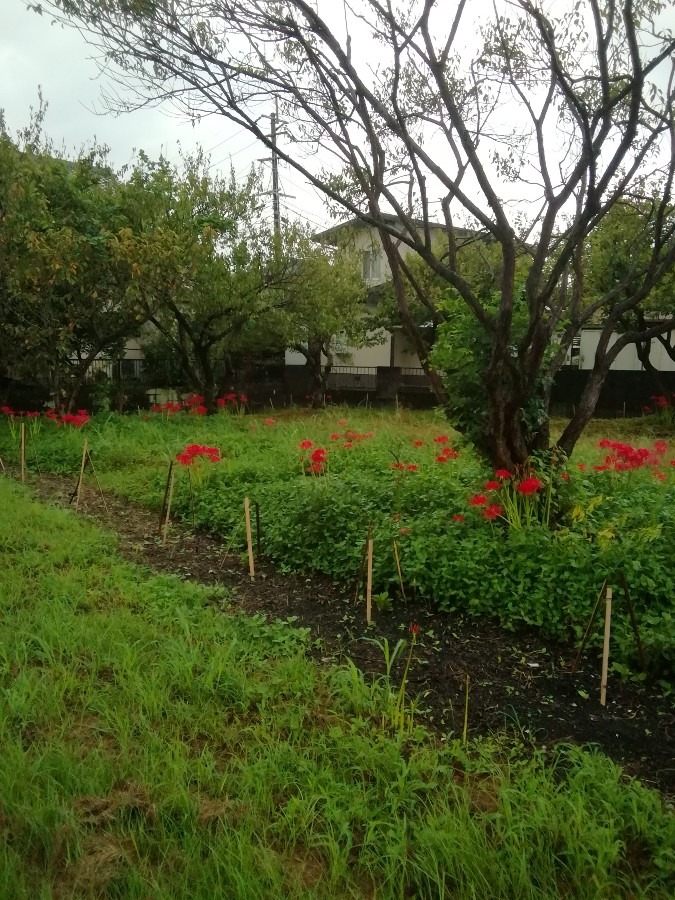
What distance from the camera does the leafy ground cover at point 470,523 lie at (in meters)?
3.76

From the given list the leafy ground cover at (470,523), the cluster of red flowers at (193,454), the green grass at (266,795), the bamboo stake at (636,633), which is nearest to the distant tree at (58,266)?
the leafy ground cover at (470,523)

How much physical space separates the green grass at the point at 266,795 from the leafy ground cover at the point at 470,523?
3.60 feet

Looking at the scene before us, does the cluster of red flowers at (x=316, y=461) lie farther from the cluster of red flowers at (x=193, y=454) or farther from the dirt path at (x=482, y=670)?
the dirt path at (x=482, y=670)

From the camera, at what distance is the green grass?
208 centimetres

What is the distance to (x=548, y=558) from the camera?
403 cm

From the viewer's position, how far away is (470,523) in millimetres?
4648

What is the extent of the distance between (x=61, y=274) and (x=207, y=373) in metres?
4.19

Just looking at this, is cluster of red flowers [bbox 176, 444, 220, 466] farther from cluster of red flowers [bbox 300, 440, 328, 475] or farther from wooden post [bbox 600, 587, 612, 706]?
wooden post [bbox 600, 587, 612, 706]

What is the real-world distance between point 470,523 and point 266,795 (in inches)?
103

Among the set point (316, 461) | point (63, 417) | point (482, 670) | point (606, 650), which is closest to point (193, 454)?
point (316, 461)

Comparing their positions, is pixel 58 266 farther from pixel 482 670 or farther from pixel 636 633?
pixel 636 633

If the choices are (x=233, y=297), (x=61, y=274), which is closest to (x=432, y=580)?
(x=61, y=274)

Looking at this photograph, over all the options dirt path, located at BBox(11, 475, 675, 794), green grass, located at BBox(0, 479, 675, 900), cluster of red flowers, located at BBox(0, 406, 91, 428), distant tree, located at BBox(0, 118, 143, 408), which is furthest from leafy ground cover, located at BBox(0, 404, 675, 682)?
distant tree, located at BBox(0, 118, 143, 408)

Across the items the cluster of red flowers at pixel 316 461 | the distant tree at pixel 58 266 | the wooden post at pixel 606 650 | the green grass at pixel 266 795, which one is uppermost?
the distant tree at pixel 58 266
